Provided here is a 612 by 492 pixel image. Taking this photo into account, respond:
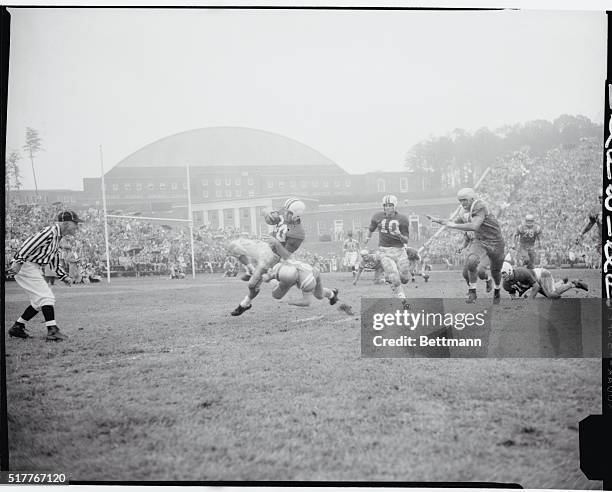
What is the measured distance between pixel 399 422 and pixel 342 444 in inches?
13.2

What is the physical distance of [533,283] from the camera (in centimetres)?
345

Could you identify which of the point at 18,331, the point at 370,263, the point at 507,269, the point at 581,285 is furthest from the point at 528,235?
the point at 18,331

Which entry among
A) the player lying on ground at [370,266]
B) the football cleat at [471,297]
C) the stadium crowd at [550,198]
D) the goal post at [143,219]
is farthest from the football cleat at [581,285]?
the goal post at [143,219]

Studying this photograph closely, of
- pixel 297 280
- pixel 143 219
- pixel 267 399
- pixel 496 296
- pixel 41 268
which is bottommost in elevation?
pixel 267 399

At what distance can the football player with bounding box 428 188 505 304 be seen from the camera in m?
3.47

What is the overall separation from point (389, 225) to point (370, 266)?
0.28 meters

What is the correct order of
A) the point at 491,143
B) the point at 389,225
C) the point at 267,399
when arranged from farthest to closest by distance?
1. the point at 389,225
2. the point at 491,143
3. the point at 267,399

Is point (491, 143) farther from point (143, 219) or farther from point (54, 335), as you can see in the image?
point (54, 335)

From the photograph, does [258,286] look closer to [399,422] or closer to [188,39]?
[399,422]

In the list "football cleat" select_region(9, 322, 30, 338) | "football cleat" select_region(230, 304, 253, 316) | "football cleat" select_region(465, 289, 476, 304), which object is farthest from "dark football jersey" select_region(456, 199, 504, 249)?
"football cleat" select_region(9, 322, 30, 338)

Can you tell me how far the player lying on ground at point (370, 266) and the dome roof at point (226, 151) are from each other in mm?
612

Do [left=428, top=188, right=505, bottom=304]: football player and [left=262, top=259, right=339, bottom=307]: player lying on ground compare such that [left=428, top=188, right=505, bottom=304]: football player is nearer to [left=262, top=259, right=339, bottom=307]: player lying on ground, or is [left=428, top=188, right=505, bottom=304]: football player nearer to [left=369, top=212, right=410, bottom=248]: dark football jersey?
[left=369, top=212, right=410, bottom=248]: dark football jersey

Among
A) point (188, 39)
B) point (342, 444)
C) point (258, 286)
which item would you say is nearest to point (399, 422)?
point (342, 444)

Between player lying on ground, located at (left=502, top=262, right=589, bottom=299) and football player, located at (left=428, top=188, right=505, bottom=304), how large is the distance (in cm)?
7
